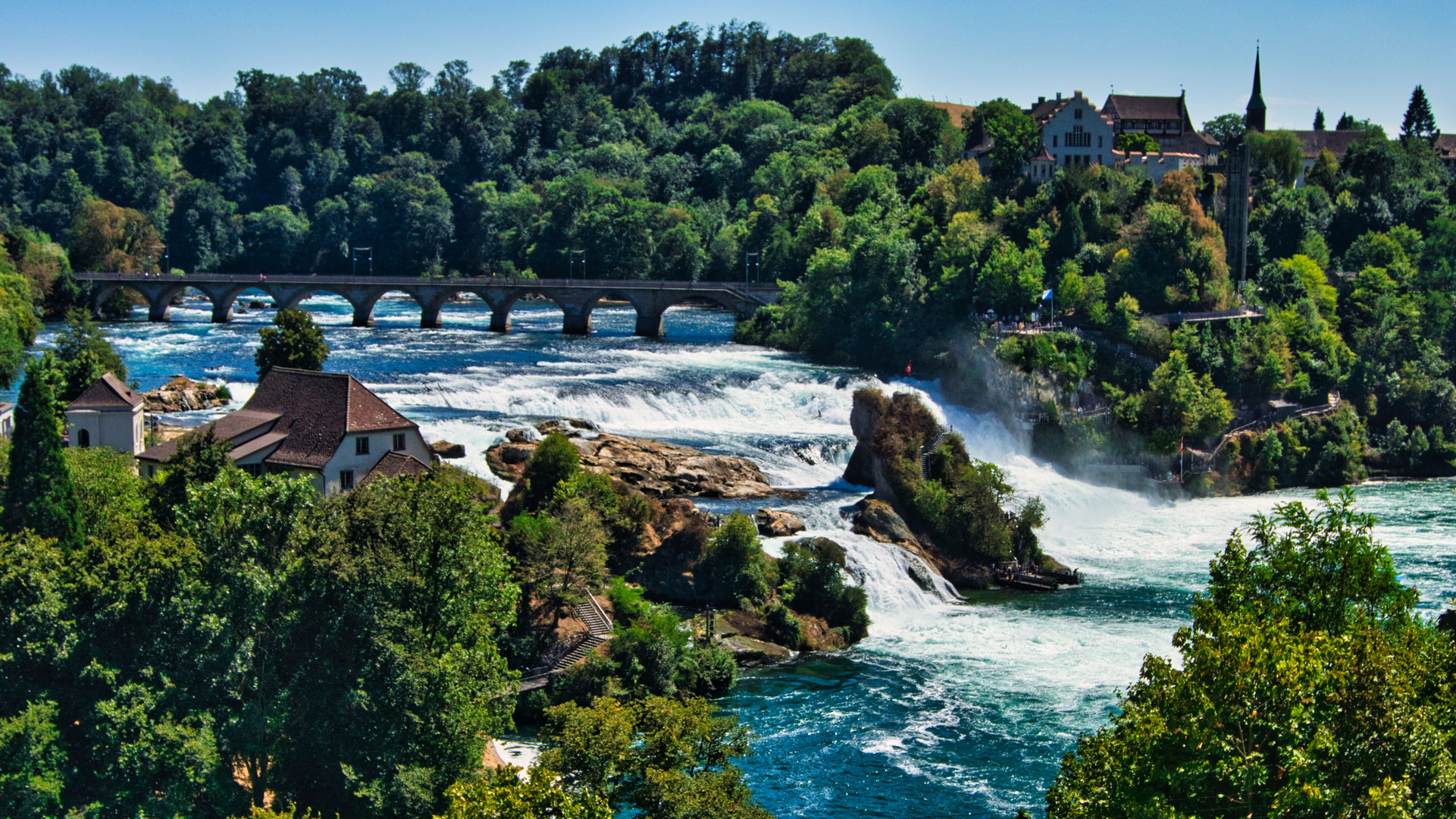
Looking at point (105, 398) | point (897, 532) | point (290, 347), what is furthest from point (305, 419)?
point (290, 347)

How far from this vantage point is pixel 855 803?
35.2 metres

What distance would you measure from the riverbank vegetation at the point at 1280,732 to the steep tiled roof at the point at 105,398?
38.1 meters

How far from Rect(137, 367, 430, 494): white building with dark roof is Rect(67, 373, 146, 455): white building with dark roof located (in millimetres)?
2767

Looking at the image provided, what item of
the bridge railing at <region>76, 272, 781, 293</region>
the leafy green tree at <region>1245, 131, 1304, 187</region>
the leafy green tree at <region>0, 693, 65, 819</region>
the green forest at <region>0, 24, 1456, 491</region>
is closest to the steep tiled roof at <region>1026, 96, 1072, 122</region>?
the green forest at <region>0, 24, 1456, 491</region>

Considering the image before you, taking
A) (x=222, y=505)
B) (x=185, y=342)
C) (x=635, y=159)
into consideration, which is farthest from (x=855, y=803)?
(x=635, y=159)

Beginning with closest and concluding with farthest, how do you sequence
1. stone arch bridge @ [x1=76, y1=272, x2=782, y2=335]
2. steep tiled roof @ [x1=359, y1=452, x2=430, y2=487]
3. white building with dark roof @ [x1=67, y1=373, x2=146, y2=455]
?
steep tiled roof @ [x1=359, y1=452, x2=430, y2=487] < white building with dark roof @ [x1=67, y1=373, x2=146, y2=455] < stone arch bridge @ [x1=76, y1=272, x2=782, y2=335]

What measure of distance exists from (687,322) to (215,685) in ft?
335

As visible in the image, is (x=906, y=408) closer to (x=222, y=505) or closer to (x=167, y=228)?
(x=222, y=505)

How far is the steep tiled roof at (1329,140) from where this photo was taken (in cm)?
12581

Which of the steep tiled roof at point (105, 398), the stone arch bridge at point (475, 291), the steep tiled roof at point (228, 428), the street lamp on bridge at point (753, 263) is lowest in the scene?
the steep tiled roof at point (228, 428)

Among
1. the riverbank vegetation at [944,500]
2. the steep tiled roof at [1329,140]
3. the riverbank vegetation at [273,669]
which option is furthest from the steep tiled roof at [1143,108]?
the riverbank vegetation at [273,669]

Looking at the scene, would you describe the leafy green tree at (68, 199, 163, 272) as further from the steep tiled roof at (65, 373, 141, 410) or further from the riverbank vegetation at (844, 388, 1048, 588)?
the riverbank vegetation at (844, 388, 1048, 588)

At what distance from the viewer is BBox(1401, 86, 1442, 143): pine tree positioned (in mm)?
134750

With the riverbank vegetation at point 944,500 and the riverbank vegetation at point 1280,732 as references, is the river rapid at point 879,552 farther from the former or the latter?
the riverbank vegetation at point 1280,732
